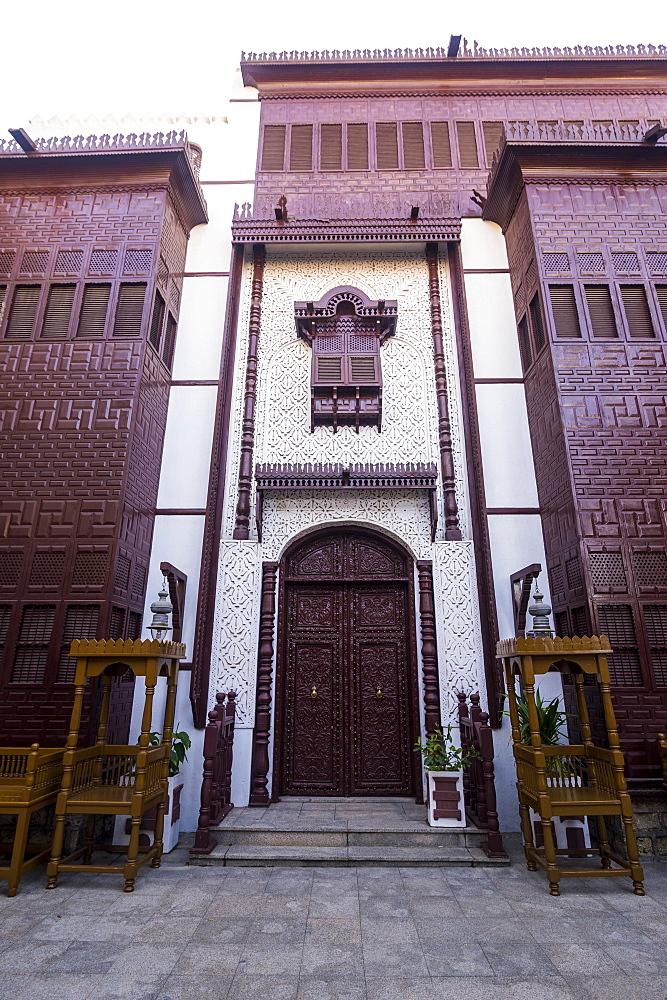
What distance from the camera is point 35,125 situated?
323 inches

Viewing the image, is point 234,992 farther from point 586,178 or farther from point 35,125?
point 35,125

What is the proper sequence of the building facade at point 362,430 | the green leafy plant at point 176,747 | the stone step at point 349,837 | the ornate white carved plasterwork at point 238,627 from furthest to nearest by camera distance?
the ornate white carved plasterwork at point 238,627 < the building facade at point 362,430 < the green leafy plant at point 176,747 < the stone step at point 349,837

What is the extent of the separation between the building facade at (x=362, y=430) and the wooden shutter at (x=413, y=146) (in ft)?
0.43

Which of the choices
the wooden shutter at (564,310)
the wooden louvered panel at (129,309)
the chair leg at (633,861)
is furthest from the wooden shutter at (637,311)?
the wooden louvered panel at (129,309)

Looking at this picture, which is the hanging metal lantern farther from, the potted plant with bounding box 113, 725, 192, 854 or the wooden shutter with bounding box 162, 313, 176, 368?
the wooden shutter with bounding box 162, 313, 176, 368

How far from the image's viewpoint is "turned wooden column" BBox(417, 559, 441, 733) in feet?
17.4

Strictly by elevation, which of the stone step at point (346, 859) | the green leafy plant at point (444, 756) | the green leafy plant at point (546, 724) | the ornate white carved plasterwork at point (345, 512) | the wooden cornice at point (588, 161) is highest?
the wooden cornice at point (588, 161)

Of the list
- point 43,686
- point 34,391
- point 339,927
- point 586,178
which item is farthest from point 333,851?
point 586,178

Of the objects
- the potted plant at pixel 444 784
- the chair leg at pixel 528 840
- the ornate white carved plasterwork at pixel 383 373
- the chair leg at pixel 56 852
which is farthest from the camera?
the ornate white carved plasterwork at pixel 383 373

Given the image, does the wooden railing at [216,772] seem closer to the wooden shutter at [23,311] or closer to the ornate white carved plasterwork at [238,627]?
the ornate white carved plasterwork at [238,627]

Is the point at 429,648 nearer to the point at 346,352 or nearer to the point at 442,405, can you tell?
the point at 442,405

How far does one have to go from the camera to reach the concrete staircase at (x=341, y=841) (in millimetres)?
4086

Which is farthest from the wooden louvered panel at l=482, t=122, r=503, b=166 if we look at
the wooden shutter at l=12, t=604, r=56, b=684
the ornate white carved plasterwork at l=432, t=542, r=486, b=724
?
the wooden shutter at l=12, t=604, r=56, b=684

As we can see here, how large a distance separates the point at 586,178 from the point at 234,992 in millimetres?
7482
